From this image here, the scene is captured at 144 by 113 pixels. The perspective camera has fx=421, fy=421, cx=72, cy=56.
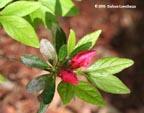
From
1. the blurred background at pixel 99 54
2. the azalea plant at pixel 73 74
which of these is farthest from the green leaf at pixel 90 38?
the blurred background at pixel 99 54

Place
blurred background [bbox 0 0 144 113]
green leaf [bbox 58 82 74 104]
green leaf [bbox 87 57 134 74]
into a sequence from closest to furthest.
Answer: green leaf [bbox 58 82 74 104], green leaf [bbox 87 57 134 74], blurred background [bbox 0 0 144 113]

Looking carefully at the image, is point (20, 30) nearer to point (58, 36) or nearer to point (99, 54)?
point (58, 36)

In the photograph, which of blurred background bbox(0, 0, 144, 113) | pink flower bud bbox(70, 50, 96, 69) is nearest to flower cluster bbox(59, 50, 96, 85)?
pink flower bud bbox(70, 50, 96, 69)

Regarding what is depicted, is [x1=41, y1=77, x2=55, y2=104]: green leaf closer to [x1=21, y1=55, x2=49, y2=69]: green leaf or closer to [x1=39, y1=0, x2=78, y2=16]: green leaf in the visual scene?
[x1=21, y1=55, x2=49, y2=69]: green leaf

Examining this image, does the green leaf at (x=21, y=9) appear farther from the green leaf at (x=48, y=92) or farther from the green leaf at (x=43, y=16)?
the green leaf at (x=48, y=92)

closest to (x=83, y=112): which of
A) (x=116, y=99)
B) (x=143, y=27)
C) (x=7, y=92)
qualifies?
(x=116, y=99)

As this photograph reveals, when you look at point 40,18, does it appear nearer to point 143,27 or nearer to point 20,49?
point 20,49

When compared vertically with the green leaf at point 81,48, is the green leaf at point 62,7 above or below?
above
